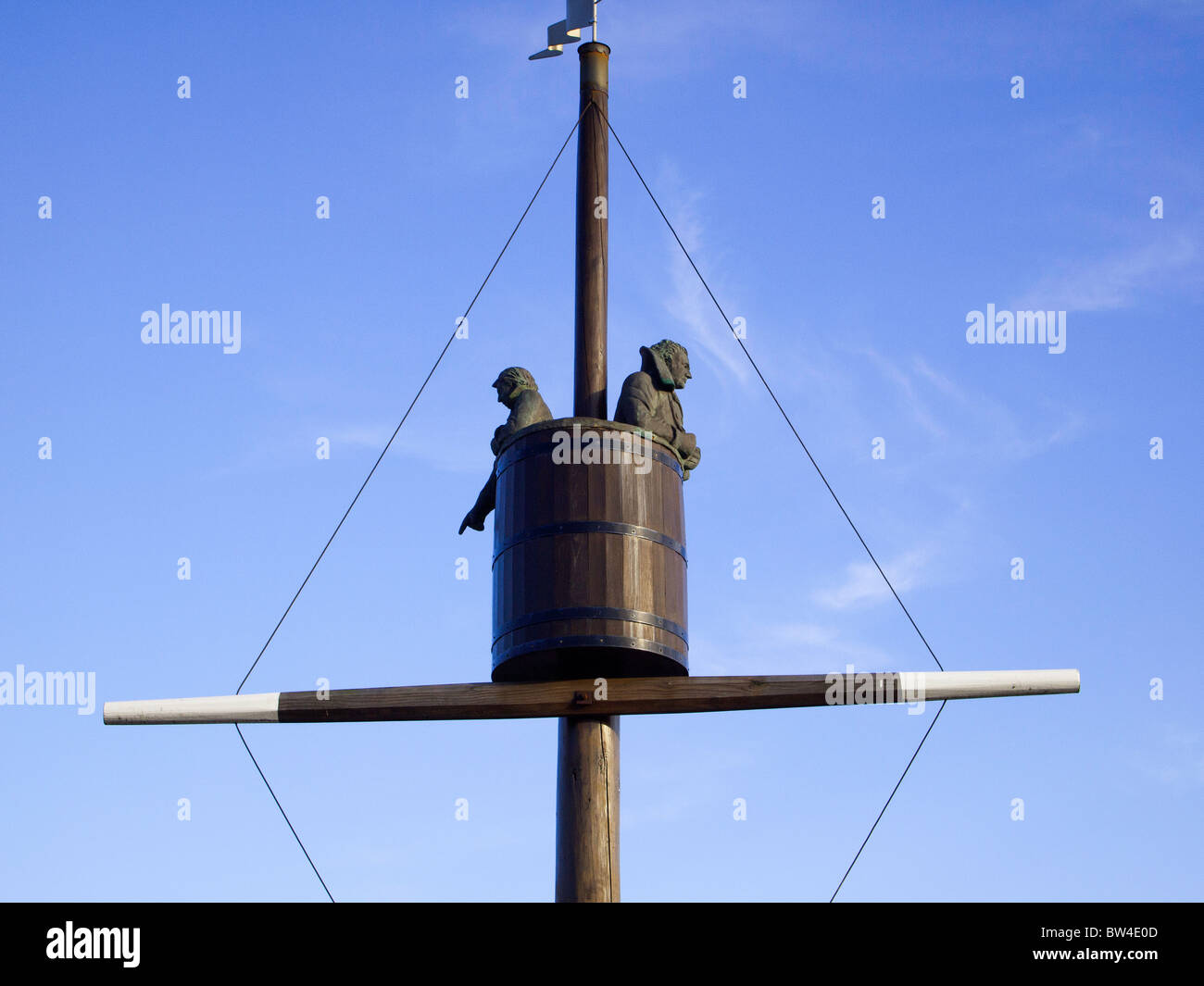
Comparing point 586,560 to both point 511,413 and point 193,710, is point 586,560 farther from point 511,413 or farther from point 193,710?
point 193,710

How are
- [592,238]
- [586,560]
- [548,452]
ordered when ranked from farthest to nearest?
1. [592,238]
2. [548,452]
3. [586,560]

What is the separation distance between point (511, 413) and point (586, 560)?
1523 mm

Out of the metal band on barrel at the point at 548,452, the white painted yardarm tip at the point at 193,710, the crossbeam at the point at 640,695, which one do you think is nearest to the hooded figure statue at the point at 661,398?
the metal band on barrel at the point at 548,452

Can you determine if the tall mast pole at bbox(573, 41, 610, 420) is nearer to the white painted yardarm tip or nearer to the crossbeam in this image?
the crossbeam

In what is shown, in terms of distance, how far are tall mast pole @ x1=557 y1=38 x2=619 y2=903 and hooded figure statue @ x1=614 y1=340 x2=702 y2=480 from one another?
42 cm

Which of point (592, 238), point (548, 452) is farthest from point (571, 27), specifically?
point (548, 452)

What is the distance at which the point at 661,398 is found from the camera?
11945 millimetres

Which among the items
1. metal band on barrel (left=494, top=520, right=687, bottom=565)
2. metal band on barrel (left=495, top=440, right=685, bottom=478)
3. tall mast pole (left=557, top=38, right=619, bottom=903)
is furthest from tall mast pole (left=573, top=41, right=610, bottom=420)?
metal band on barrel (left=494, top=520, right=687, bottom=565)

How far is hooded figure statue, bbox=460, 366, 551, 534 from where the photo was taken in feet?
38.6
